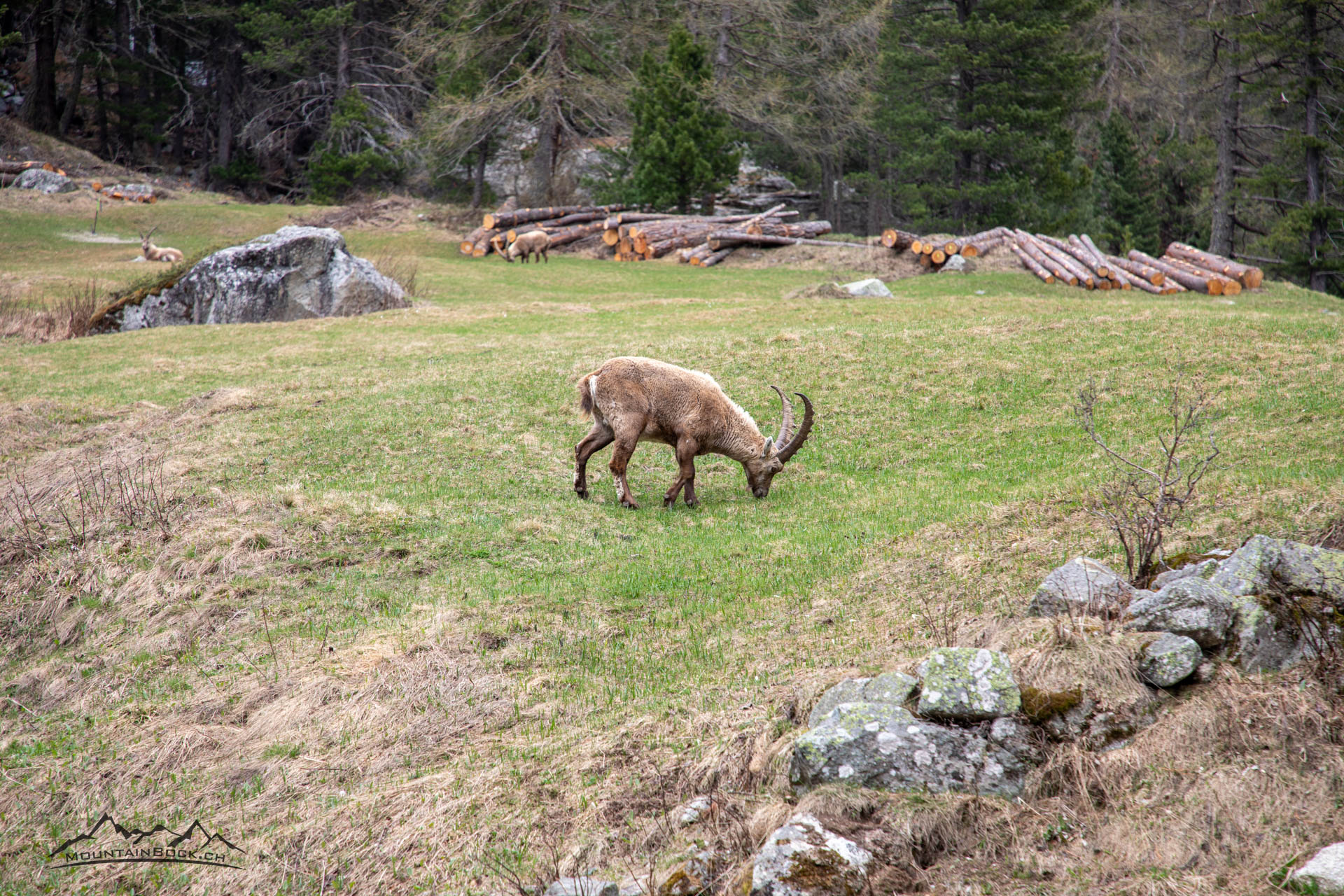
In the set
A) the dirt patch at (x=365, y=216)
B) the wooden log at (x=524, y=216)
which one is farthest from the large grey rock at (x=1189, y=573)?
the dirt patch at (x=365, y=216)

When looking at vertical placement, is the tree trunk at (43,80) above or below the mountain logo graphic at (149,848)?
above

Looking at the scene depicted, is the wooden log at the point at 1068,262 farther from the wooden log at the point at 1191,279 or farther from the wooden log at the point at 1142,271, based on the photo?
the wooden log at the point at 1191,279

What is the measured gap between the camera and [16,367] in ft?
64.2

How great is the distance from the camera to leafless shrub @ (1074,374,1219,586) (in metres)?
7.15

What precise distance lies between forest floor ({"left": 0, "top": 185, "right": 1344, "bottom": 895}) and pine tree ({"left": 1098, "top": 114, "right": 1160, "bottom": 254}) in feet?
86.3

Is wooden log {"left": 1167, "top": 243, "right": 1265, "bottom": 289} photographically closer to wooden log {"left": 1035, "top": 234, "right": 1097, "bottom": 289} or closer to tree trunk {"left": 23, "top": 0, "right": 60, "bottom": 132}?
wooden log {"left": 1035, "top": 234, "right": 1097, "bottom": 289}

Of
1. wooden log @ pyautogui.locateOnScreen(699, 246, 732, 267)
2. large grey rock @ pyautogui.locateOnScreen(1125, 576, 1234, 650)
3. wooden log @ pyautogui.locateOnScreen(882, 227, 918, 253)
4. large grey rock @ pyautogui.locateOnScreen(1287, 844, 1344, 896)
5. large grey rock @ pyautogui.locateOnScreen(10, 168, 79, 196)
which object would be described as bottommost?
large grey rock @ pyautogui.locateOnScreen(1287, 844, 1344, 896)

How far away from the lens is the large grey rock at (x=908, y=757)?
5.36 metres

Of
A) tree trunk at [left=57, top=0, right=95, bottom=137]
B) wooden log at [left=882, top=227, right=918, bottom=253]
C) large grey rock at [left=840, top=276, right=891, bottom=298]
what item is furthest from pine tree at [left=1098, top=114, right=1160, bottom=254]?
tree trunk at [left=57, top=0, right=95, bottom=137]

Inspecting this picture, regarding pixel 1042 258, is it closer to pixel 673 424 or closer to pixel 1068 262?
pixel 1068 262

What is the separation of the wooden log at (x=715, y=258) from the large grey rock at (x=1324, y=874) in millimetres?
32649

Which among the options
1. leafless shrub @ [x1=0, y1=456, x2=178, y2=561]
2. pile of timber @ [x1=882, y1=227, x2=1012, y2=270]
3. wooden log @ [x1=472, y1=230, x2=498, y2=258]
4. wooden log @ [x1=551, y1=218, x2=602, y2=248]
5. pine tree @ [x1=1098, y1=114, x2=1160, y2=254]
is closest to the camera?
leafless shrub @ [x1=0, y1=456, x2=178, y2=561]

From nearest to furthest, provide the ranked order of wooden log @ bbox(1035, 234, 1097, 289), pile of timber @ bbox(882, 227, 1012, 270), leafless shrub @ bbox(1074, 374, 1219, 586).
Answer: leafless shrub @ bbox(1074, 374, 1219, 586), wooden log @ bbox(1035, 234, 1097, 289), pile of timber @ bbox(882, 227, 1012, 270)

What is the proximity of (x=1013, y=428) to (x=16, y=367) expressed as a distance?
1929cm
